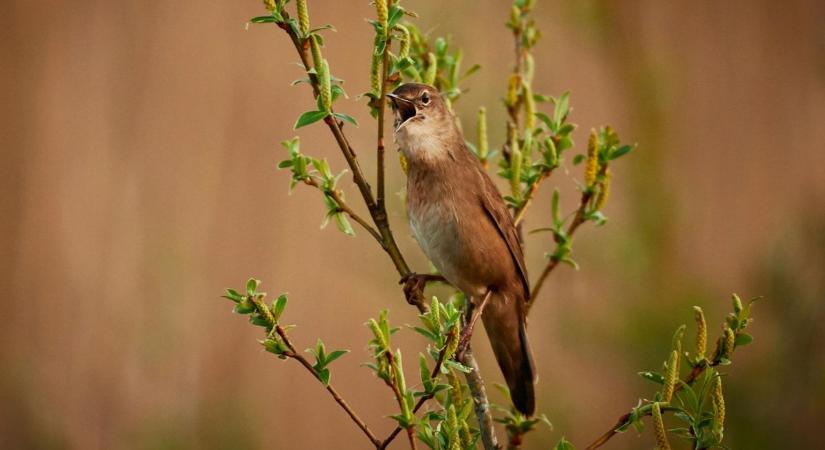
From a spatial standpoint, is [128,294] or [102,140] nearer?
[128,294]

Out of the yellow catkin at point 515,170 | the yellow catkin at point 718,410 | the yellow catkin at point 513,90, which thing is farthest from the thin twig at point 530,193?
the yellow catkin at point 718,410

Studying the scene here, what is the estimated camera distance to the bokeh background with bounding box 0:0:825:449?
8.27 ft

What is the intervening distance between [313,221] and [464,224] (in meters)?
1.90

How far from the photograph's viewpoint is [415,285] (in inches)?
83.1

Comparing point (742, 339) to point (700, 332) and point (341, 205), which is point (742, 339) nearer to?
point (700, 332)

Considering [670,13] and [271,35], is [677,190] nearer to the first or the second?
[670,13]

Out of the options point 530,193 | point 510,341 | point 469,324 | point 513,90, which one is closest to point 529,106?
point 513,90

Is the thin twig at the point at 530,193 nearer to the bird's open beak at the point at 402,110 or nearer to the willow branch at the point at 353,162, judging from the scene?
the willow branch at the point at 353,162

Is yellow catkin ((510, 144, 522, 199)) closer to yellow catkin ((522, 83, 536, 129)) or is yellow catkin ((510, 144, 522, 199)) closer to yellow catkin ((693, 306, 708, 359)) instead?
yellow catkin ((522, 83, 536, 129))

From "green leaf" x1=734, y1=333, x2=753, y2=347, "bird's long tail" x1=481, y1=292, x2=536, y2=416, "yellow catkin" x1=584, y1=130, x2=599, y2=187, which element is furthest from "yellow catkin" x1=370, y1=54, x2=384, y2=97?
"bird's long tail" x1=481, y1=292, x2=536, y2=416

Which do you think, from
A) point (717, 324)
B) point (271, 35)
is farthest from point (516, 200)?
point (271, 35)

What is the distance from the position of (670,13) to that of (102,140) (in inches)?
107

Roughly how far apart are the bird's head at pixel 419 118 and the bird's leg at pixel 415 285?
0.38 meters

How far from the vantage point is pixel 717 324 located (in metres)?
2.65
